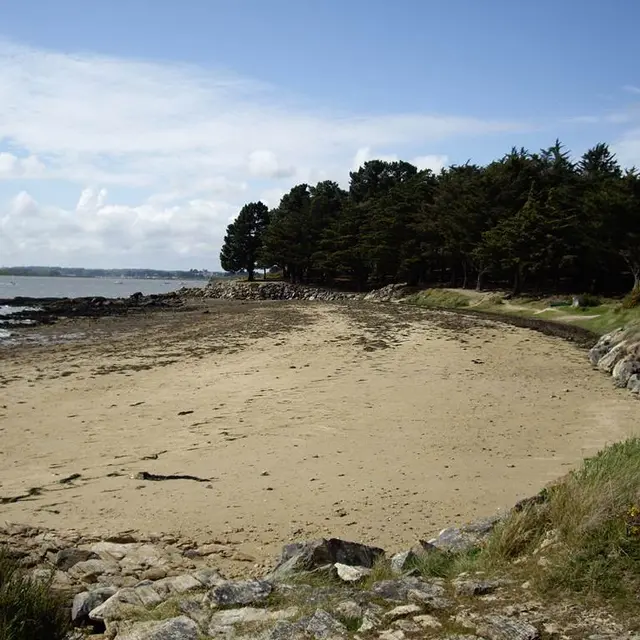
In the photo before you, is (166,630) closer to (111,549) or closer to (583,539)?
(111,549)

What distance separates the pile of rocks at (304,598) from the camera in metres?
3.63

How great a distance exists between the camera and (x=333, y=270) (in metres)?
71.4

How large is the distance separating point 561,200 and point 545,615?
4408cm

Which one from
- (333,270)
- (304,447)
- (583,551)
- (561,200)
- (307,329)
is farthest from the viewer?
(333,270)

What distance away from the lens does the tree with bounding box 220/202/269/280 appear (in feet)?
288

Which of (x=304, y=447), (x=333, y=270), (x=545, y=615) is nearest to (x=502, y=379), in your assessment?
(x=304, y=447)

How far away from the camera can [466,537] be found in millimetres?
5441

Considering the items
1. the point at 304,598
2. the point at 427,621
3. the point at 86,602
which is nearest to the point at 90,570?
the point at 86,602

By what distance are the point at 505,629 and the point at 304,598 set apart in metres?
1.43

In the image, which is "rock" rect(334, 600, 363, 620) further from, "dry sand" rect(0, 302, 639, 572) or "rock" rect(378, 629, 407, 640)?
"dry sand" rect(0, 302, 639, 572)

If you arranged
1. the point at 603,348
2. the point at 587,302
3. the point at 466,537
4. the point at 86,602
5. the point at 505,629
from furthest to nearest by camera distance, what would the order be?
the point at 587,302
the point at 603,348
the point at 466,537
the point at 86,602
the point at 505,629

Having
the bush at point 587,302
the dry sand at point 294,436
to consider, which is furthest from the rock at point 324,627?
the bush at point 587,302

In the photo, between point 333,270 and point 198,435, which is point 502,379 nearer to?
point 198,435

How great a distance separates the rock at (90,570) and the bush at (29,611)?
78 centimetres
